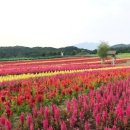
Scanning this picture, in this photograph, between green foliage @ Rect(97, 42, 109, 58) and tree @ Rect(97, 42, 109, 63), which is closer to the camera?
tree @ Rect(97, 42, 109, 63)

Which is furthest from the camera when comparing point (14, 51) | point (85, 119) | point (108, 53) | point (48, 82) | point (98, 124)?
point (14, 51)

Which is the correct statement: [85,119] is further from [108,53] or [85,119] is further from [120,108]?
[108,53]

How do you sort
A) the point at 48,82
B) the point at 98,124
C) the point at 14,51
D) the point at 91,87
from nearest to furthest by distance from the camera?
the point at 98,124
the point at 91,87
the point at 48,82
the point at 14,51

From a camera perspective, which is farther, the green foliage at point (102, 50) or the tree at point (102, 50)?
the green foliage at point (102, 50)

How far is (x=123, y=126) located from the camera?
734 centimetres

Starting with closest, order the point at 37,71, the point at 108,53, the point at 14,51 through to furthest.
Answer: the point at 37,71
the point at 108,53
the point at 14,51

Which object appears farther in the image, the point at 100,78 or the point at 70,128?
the point at 100,78

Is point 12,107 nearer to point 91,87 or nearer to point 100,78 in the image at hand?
point 91,87

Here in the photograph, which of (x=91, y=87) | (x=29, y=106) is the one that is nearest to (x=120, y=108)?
(x=29, y=106)

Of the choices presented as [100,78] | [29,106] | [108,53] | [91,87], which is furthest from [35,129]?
[108,53]

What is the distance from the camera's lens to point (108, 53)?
54156mm

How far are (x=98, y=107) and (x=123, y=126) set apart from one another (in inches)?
35.6

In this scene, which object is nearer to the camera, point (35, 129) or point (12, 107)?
point (35, 129)

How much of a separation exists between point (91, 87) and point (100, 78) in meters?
2.18
